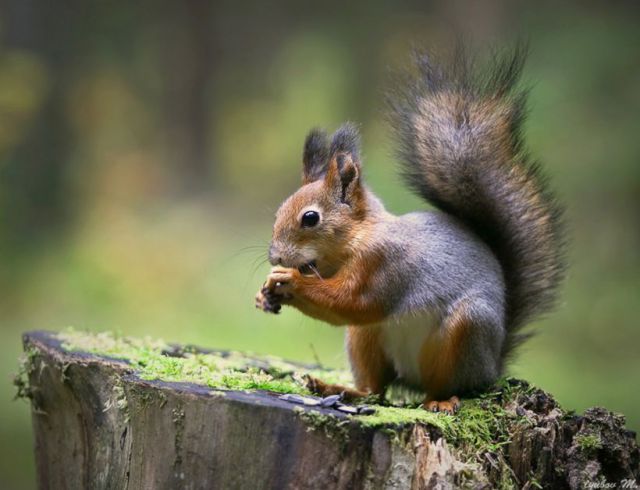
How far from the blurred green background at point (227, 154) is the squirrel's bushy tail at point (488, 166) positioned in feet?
1.83

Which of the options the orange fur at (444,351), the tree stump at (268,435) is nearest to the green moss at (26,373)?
the tree stump at (268,435)

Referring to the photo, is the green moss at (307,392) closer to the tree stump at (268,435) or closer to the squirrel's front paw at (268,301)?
the tree stump at (268,435)

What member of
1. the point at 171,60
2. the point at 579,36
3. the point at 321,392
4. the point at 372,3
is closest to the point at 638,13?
the point at 579,36

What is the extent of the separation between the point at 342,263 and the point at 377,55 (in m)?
7.83

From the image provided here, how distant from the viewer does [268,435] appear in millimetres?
1741

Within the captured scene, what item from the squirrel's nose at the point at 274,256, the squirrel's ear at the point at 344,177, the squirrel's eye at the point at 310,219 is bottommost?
the squirrel's nose at the point at 274,256

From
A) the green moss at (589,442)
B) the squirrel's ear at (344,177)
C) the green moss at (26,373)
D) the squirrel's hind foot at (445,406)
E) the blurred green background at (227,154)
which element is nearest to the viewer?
the green moss at (589,442)

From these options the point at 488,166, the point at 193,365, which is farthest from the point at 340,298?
the point at 488,166

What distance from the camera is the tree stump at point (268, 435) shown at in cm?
172

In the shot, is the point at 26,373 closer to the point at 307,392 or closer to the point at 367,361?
the point at 307,392

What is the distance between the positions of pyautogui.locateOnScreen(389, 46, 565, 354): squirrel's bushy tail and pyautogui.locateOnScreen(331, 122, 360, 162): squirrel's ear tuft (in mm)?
159

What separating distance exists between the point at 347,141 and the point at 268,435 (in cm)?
97

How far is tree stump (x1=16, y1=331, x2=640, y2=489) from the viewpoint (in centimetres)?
172

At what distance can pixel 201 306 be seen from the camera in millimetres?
6633
